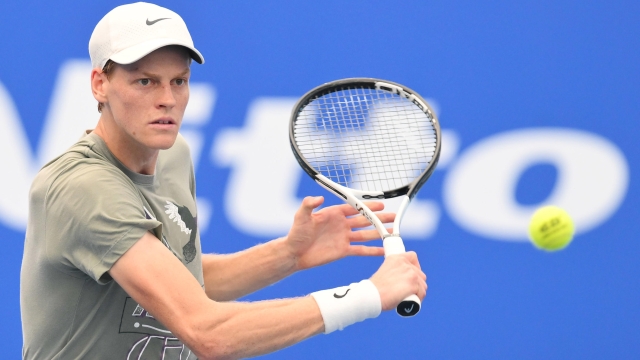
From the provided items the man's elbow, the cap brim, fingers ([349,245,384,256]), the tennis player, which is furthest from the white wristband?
the cap brim

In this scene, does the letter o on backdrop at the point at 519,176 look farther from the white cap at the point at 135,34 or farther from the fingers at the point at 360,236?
the white cap at the point at 135,34

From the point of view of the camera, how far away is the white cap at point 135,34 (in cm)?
224

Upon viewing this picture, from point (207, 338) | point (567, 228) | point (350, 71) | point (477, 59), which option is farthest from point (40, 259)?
point (477, 59)

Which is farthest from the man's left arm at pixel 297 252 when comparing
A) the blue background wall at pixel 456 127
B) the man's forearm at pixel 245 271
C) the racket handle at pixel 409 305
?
the blue background wall at pixel 456 127

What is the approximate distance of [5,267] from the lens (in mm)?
4102

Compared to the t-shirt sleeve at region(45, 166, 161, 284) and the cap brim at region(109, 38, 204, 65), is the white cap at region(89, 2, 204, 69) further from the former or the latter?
the t-shirt sleeve at region(45, 166, 161, 284)

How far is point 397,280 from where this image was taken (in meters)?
2.22

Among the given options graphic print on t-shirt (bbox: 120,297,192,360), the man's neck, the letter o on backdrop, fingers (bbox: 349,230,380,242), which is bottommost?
the letter o on backdrop

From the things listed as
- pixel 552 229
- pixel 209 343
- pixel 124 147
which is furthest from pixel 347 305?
pixel 552 229

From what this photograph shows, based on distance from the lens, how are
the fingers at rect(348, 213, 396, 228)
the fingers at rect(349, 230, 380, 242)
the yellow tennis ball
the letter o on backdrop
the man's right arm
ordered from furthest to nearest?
the letter o on backdrop, the yellow tennis ball, the fingers at rect(349, 230, 380, 242), the fingers at rect(348, 213, 396, 228), the man's right arm

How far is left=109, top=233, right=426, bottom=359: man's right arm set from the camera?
2.06 meters

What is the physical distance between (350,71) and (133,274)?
224cm

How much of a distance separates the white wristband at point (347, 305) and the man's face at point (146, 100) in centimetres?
56

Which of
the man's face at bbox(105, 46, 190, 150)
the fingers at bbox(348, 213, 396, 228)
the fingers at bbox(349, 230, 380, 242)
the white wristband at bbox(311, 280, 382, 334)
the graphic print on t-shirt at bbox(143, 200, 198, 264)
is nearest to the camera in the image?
the white wristband at bbox(311, 280, 382, 334)
